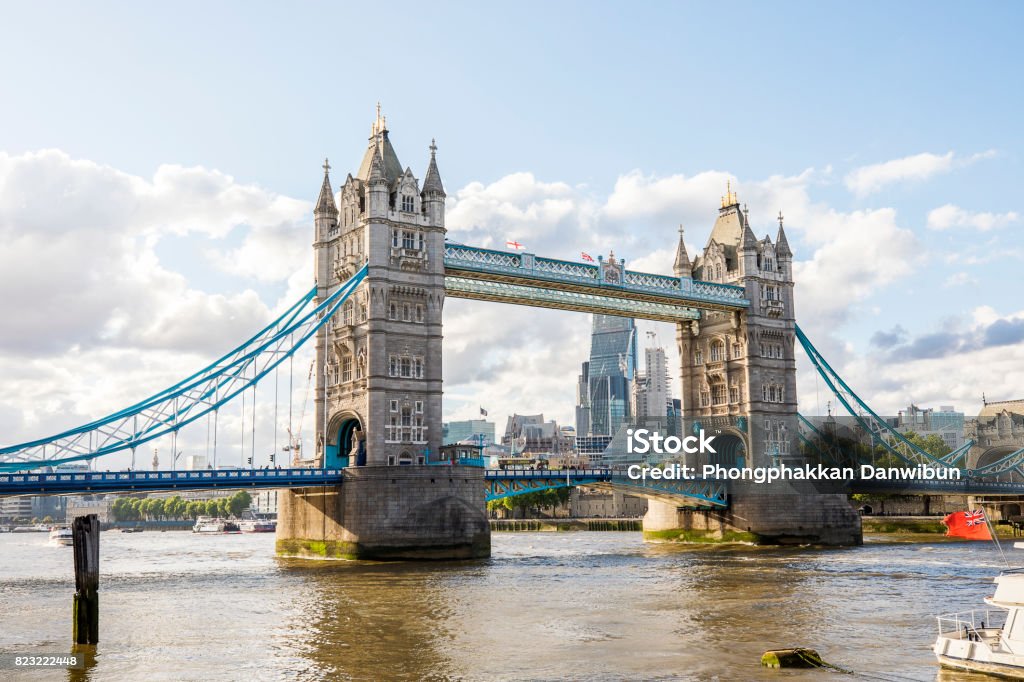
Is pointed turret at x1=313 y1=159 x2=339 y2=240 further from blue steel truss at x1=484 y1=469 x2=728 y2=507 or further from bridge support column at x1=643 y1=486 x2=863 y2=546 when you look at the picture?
bridge support column at x1=643 y1=486 x2=863 y2=546

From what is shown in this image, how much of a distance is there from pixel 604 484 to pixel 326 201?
33326 millimetres

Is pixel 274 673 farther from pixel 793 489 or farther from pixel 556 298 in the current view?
pixel 793 489

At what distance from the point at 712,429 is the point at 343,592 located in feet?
180

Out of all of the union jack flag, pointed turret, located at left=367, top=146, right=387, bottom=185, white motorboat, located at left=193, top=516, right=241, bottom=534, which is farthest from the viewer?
white motorboat, located at left=193, top=516, right=241, bottom=534

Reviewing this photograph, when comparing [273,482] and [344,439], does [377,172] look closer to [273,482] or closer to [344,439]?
[344,439]

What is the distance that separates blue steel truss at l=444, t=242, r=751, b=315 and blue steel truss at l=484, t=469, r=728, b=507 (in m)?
13.8

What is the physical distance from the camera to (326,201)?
76.8 meters

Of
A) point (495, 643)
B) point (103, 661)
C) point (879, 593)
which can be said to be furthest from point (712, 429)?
point (103, 661)

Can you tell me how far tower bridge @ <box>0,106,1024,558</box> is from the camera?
6506 cm

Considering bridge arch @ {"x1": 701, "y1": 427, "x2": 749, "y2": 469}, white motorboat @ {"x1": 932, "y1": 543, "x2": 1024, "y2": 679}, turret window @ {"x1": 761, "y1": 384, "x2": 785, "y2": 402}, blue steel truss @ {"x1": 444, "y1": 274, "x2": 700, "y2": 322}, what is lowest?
white motorboat @ {"x1": 932, "y1": 543, "x2": 1024, "y2": 679}

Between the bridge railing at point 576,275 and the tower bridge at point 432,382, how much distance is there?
0.45 feet

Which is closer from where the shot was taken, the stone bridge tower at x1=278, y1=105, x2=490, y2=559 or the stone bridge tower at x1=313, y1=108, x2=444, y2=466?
the stone bridge tower at x1=278, y1=105, x2=490, y2=559

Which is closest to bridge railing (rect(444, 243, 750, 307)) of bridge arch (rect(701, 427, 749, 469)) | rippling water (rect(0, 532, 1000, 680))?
bridge arch (rect(701, 427, 749, 469))

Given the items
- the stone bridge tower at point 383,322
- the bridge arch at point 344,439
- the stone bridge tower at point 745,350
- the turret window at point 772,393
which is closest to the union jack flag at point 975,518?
the stone bridge tower at point 383,322
